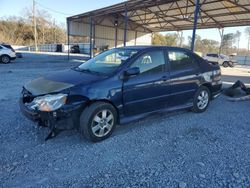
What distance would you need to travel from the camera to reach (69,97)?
3.16m

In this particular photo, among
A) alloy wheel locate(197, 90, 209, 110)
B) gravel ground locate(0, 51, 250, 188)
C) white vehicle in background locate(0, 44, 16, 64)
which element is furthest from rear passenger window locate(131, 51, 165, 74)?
white vehicle in background locate(0, 44, 16, 64)

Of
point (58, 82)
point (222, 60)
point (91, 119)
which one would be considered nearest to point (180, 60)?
point (91, 119)

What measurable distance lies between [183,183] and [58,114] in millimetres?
1970

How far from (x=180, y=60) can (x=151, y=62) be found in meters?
0.92

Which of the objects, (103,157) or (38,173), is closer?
(38,173)

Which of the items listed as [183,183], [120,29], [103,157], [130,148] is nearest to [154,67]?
[130,148]

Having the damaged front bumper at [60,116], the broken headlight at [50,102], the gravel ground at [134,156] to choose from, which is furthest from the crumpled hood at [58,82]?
the gravel ground at [134,156]

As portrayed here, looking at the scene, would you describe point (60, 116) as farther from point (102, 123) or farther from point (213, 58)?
point (213, 58)

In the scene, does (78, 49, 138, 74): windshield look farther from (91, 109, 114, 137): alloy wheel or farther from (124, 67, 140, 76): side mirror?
(91, 109, 114, 137): alloy wheel

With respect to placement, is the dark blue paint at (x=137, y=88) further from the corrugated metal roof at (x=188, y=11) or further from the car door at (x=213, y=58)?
the car door at (x=213, y=58)

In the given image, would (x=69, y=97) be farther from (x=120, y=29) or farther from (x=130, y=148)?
(x=120, y=29)

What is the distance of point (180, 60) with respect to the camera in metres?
4.63

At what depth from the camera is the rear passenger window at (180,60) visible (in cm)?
442

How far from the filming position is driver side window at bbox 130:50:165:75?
3898 millimetres
